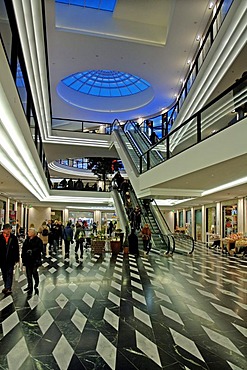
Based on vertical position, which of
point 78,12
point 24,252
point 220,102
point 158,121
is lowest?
point 24,252

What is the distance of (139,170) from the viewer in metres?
13.3

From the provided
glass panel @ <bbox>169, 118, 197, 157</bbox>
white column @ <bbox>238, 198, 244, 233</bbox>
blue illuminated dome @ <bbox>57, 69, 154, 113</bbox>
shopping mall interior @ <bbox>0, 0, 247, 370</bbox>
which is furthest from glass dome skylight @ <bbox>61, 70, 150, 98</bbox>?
glass panel @ <bbox>169, 118, 197, 157</bbox>

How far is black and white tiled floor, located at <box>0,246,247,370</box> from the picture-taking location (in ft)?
11.9

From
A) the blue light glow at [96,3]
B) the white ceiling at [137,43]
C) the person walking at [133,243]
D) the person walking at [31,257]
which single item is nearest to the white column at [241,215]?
the white ceiling at [137,43]

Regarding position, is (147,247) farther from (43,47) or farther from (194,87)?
(43,47)

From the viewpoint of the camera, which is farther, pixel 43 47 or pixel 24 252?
pixel 43 47

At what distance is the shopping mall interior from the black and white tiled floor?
0.08 ft

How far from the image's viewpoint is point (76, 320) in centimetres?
491

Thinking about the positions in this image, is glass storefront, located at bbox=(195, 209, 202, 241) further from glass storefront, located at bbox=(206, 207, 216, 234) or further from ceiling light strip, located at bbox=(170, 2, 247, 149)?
ceiling light strip, located at bbox=(170, 2, 247, 149)

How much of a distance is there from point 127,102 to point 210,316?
19812 mm

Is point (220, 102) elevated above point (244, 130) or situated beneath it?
elevated above

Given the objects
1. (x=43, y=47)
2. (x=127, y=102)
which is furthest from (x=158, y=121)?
(x=43, y=47)

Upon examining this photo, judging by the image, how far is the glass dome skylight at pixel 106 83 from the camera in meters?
21.3

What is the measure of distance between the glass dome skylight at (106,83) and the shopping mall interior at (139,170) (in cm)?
20
